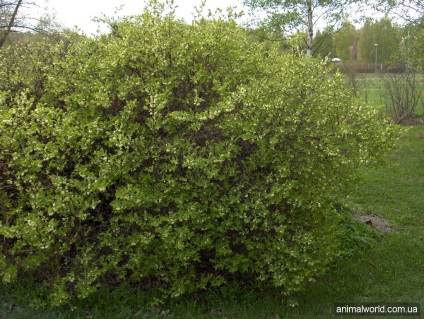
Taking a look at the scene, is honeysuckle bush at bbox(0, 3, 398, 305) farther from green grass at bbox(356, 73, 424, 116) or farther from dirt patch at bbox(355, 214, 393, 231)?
green grass at bbox(356, 73, 424, 116)

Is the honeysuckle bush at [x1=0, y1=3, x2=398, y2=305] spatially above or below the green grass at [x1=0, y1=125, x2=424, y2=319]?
above

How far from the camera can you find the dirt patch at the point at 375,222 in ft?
24.7

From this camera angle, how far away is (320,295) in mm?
5246

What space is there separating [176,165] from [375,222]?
468cm

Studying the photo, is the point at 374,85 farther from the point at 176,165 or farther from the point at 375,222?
the point at 176,165

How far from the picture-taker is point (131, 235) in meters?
4.45

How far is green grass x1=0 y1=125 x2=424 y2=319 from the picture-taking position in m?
4.40

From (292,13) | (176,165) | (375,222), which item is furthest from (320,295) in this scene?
(292,13)

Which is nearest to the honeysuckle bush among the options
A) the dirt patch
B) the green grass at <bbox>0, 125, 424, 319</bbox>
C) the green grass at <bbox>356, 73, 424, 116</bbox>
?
the green grass at <bbox>0, 125, 424, 319</bbox>

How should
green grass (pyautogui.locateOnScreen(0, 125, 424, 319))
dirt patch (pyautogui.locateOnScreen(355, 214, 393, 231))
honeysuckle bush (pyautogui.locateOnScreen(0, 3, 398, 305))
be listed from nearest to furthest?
honeysuckle bush (pyautogui.locateOnScreen(0, 3, 398, 305)) < green grass (pyautogui.locateOnScreen(0, 125, 424, 319)) < dirt patch (pyautogui.locateOnScreen(355, 214, 393, 231))

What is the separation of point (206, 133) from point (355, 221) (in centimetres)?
375

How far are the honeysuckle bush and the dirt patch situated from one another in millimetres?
2952

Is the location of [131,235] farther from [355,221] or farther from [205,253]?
[355,221]

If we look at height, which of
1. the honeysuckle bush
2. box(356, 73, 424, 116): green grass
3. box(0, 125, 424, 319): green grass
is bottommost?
box(0, 125, 424, 319): green grass
